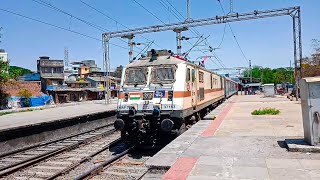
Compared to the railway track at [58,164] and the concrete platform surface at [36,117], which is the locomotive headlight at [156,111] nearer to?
the railway track at [58,164]

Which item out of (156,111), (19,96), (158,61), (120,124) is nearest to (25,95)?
(19,96)

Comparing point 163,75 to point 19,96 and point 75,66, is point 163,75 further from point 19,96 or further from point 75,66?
point 75,66

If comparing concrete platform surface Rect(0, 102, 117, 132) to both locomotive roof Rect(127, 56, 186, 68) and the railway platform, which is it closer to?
the railway platform

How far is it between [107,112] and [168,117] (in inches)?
500

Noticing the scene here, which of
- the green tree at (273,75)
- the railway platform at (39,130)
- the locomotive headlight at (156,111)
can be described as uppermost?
the green tree at (273,75)

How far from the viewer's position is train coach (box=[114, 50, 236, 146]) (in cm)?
1032

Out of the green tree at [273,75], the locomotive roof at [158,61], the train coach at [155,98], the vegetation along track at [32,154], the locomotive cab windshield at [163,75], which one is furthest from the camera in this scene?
the green tree at [273,75]

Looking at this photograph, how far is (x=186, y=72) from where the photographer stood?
11.0 m

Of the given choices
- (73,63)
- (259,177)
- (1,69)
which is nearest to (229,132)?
(259,177)

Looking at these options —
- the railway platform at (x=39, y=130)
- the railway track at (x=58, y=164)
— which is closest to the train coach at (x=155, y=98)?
the railway track at (x=58, y=164)

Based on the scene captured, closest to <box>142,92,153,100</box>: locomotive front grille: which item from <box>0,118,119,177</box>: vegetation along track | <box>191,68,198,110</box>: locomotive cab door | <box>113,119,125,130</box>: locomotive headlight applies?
A: <box>113,119,125,130</box>: locomotive headlight

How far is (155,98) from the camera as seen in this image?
1060 cm

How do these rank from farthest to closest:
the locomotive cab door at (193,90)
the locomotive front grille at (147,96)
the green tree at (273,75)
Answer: the green tree at (273,75), the locomotive cab door at (193,90), the locomotive front grille at (147,96)

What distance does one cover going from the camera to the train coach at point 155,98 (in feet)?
33.9
